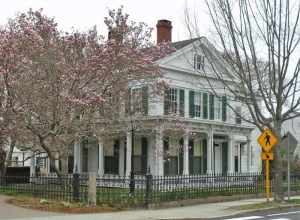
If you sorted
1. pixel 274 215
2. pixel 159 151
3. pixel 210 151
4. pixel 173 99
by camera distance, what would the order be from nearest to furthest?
pixel 274 215 → pixel 159 151 → pixel 173 99 → pixel 210 151

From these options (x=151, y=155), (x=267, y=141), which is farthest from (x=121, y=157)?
(x=267, y=141)

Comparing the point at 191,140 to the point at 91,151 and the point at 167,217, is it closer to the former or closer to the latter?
the point at 91,151

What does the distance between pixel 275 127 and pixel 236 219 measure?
640cm

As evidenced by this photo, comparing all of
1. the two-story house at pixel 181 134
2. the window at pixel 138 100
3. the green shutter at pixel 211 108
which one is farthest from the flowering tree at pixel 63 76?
the green shutter at pixel 211 108

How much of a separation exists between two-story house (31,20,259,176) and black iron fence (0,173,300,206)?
661cm

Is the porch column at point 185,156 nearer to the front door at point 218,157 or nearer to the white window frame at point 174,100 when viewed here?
the white window frame at point 174,100

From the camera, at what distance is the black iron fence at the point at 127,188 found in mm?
18766

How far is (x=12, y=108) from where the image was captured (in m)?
21.4

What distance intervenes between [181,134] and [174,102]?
14.7 ft

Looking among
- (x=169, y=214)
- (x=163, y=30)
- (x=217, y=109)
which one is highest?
(x=163, y=30)

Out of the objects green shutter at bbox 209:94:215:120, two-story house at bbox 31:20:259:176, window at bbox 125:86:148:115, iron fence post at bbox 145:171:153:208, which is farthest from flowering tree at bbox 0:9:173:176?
green shutter at bbox 209:94:215:120

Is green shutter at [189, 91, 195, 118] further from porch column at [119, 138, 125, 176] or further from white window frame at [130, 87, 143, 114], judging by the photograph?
white window frame at [130, 87, 143, 114]

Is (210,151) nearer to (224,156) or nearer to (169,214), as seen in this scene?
(224,156)

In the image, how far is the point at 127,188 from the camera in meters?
19.9
